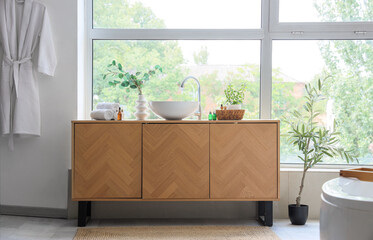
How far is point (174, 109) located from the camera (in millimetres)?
2967

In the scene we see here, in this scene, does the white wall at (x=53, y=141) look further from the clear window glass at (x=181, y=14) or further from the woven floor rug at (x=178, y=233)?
the woven floor rug at (x=178, y=233)

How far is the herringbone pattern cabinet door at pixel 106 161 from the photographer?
2900mm

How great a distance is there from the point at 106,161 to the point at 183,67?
1190 mm

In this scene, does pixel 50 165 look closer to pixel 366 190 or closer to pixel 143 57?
pixel 143 57

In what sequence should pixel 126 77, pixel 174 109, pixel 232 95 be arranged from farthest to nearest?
1. pixel 126 77
2. pixel 232 95
3. pixel 174 109

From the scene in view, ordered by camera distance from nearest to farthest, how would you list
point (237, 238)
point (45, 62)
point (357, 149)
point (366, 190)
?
point (366, 190), point (237, 238), point (45, 62), point (357, 149)

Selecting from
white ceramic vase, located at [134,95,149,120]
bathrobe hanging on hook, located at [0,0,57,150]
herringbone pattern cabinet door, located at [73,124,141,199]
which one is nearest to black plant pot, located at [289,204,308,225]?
herringbone pattern cabinet door, located at [73,124,141,199]

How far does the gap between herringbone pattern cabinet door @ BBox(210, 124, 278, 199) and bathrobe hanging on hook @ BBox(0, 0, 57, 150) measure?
1.53 m

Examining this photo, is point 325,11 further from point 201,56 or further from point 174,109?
point 174,109

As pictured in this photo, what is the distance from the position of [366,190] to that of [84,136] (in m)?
2.02

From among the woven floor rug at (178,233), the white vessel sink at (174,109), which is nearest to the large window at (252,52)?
the white vessel sink at (174,109)

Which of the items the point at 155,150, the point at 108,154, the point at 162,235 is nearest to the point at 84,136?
the point at 108,154

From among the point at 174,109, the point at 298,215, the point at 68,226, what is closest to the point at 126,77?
the point at 174,109

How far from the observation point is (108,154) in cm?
291
